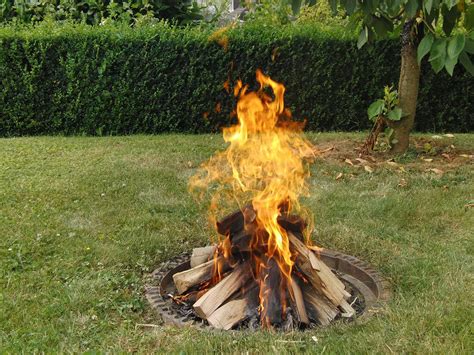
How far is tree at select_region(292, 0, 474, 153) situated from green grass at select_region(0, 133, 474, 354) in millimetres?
719

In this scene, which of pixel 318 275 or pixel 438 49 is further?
pixel 438 49

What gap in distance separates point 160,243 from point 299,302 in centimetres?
139

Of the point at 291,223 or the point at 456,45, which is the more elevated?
the point at 456,45

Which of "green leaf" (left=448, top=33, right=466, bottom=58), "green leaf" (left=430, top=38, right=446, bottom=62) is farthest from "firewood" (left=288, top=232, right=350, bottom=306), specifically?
"green leaf" (left=430, top=38, right=446, bottom=62)

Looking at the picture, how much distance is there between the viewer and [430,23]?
592 cm

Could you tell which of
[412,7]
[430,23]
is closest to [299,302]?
[412,7]

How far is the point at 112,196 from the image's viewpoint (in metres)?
5.31

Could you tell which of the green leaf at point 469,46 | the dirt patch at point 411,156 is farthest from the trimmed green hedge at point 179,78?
the green leaf at point 469,46

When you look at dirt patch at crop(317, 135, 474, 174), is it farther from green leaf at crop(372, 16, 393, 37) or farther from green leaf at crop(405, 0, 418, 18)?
green leaf at crop(405, 0, 418, 18)

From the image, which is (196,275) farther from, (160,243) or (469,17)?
(469,17)

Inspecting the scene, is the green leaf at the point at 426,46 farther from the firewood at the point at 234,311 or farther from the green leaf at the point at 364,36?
the firewood at the point at 234,311

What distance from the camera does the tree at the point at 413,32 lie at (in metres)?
4.73

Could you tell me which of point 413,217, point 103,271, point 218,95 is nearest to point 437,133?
point 218,95

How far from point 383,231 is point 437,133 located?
4.77 meters
